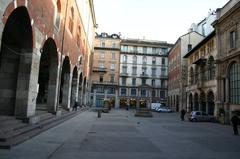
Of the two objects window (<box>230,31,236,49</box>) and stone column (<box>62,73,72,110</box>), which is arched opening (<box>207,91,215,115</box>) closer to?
window (<box>230,31,236,49</box>)

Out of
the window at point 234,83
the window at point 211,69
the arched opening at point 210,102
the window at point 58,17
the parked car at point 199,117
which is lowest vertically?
the parked car at point 199,117

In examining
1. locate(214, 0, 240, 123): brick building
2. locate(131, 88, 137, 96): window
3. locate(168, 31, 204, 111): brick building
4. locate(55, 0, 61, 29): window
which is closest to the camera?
locate(55, 0, 61, 29): window

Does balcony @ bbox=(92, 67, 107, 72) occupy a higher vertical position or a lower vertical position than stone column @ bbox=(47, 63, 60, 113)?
higher

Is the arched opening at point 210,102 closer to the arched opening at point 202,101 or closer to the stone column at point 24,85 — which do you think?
the arched opening at point 202,101

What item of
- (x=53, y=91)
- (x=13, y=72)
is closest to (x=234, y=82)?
(x=53, y=91)

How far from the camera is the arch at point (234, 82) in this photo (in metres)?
27.9

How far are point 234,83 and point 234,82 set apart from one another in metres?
0.11

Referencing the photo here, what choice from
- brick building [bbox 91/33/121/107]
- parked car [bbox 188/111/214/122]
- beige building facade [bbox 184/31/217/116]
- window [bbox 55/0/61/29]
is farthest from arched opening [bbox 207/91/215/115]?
brick building [bbox 91/33/121/107]

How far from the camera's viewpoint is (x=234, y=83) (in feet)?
94.4

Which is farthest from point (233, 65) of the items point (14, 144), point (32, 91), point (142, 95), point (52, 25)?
point (142, 95)

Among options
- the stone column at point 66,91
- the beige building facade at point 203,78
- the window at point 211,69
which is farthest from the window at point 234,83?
the stone column at point 66,91

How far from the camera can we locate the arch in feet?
91.4

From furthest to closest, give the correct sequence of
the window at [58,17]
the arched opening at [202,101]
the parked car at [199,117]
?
the arched opening at [202,101] < the parked car at [199,117] < the window at [58,17]

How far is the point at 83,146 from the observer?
11.3 metres
